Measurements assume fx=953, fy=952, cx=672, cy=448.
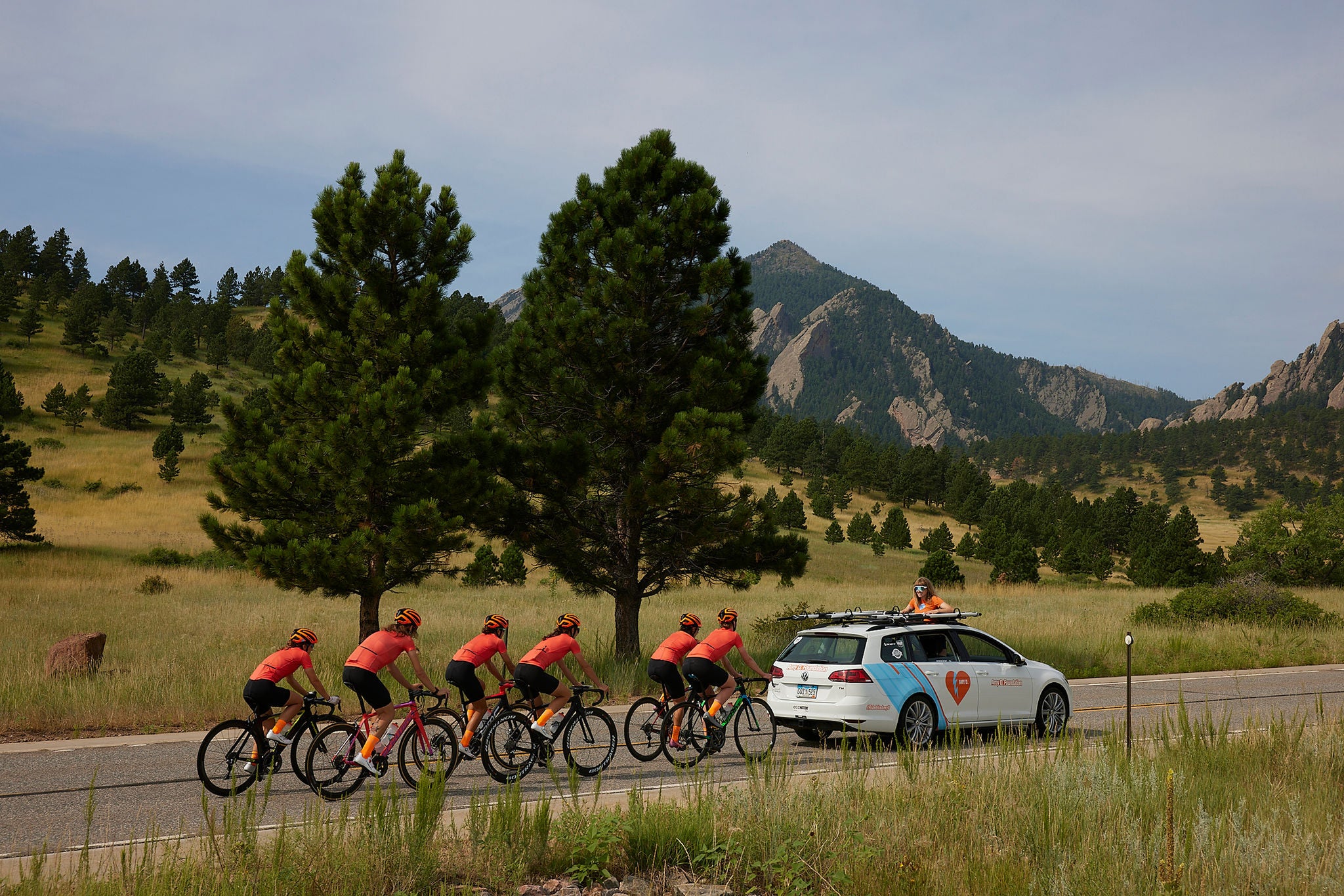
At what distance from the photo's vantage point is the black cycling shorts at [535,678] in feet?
31.6

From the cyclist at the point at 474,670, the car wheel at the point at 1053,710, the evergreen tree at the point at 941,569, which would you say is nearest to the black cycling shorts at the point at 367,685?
the cyclist at the point at 474,670

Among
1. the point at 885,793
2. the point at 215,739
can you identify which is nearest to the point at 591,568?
the point at 215,739

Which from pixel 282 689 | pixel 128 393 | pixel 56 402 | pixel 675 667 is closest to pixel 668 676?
pixel 675 667

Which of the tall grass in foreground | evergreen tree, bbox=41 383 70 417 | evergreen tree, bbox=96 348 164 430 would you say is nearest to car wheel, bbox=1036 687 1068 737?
the tall grass in foreground

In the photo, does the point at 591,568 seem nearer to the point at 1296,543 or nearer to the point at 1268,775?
the point at 1268,775

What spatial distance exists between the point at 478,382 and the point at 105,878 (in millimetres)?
12956

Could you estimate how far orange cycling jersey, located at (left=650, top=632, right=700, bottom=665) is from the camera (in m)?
10.6

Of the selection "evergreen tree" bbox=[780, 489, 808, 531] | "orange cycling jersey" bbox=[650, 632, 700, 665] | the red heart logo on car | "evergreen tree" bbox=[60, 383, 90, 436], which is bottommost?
the red heart logo on car

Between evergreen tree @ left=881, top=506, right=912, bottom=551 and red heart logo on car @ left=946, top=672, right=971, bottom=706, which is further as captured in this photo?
evergreen tree @ left=881, top=506, right=912, bottom=551

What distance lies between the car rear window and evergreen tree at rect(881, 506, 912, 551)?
5730cm

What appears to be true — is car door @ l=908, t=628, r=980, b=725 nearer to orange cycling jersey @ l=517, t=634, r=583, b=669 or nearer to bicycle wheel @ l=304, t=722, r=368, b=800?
orange cycling jersey @ l=517, t=634, r=583, b=669

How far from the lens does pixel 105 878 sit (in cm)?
505

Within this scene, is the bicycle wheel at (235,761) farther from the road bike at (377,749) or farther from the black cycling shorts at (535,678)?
the black cycling shorts at (535,678)

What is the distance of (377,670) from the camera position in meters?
8.71
